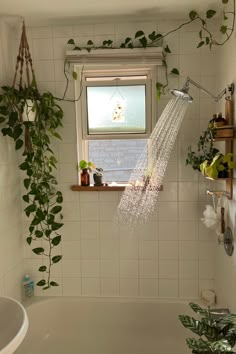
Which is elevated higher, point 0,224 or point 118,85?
point 118,85

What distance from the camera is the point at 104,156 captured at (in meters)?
2.21

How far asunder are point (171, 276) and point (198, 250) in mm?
279

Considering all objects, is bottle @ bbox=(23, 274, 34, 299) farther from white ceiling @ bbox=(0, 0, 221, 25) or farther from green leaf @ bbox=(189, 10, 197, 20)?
green leaf @ bbox=(189, 10, 197, 20)

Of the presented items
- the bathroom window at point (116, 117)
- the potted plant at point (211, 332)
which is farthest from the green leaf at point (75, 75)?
the potted plant at point (211, 332)

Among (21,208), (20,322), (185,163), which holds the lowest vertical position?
(20,322)

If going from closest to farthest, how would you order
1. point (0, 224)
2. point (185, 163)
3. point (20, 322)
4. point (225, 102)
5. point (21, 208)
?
1. point (20, 322)
2. point (225, 102)
3. point (0, 224)
4. point (185, 163)
5. point (21, 208)

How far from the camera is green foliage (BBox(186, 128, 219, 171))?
5.87 feet

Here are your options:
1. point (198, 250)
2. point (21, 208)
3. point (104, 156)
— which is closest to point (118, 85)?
point (104, 156)

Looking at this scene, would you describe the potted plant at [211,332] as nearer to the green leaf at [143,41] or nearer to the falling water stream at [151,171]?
the falling water stream at [151,171]

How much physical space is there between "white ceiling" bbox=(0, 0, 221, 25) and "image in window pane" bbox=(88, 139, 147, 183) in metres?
0.83

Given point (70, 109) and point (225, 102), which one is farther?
point (70, 109)

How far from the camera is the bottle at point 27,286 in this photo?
2154 millimetres

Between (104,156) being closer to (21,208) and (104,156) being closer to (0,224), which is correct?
(21,208)

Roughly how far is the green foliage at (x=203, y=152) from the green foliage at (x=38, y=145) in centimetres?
91
